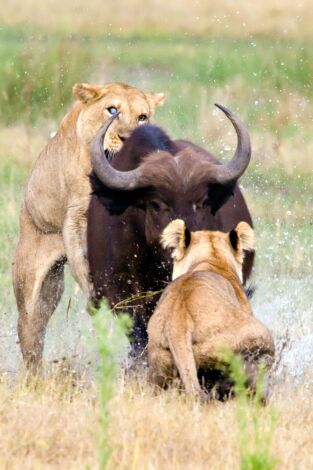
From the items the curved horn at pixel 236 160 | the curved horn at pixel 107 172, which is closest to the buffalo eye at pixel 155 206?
the curved horn at pixel 107 172

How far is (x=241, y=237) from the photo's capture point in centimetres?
909

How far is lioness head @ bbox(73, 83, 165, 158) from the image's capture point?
1134 cm

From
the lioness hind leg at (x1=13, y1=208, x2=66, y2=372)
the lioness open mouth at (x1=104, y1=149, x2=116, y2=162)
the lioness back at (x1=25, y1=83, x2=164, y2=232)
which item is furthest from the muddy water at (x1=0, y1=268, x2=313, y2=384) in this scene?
the lioness open mouth at (x1=104, y1=149, x2=116, y2=162)

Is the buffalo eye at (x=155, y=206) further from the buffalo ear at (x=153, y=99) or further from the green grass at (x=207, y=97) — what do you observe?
the green grass at (x=207, y=97)

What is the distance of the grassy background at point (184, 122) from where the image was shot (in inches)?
306

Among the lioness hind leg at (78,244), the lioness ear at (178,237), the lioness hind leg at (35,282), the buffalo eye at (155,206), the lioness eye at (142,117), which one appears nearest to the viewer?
the lioness ear at (178,237)

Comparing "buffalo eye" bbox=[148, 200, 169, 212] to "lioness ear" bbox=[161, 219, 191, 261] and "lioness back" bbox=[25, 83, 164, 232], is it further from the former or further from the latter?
"lioness ear" bbox=[161, 219, 191, 261]

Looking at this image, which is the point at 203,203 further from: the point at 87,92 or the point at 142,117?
the point at 87,92

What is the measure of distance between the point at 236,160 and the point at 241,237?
5.41 ft

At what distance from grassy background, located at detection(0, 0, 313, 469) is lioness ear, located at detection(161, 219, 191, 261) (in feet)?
2.47

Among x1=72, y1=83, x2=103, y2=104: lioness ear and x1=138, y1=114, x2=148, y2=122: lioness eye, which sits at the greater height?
x1=72, y1=83, x2=103, y2=104: lioness ear

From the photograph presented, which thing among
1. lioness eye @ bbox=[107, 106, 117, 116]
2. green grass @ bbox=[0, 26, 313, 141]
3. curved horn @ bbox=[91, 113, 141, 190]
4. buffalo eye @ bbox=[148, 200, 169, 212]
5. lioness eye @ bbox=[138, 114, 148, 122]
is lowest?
buffalo eye @ bbox=[148, 200, 169, 212]

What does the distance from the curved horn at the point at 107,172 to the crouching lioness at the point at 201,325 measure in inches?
61.3

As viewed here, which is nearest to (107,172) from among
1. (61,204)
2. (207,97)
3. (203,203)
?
(203,203)
